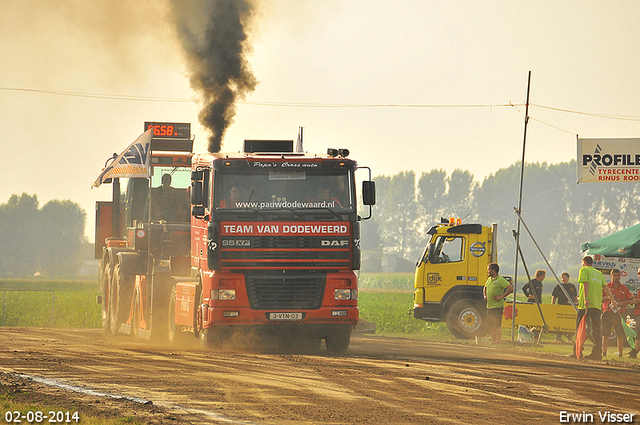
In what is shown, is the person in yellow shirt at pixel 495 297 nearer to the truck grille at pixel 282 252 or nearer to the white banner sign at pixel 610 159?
the white banner sign at pixel 610 159

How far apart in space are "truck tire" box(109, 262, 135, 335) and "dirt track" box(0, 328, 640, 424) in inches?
152

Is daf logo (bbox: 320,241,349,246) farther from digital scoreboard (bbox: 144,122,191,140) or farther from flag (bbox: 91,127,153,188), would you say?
digital scoreboard (bbox: 144,122,191,140)

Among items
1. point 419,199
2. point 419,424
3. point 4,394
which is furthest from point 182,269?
point 419,199

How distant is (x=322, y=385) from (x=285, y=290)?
3.88 metres

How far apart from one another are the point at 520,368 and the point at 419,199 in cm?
12581

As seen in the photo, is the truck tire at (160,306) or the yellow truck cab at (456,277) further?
the yellow truck cab at (456,277)

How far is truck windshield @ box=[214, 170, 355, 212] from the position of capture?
1488 cm

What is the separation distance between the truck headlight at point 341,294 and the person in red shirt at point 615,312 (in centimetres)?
561

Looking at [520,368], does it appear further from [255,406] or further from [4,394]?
[4,394]

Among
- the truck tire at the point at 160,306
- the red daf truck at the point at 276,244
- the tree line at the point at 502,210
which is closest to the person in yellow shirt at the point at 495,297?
the red daf truck at the point at 276,244

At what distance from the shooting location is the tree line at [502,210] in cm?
12594

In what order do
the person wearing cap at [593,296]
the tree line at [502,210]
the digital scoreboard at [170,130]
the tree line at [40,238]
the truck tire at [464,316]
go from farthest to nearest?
the tree line at [40,238], the tree line at [502,210], the truck tire at [464,316], the digital scoreboard at [170,130], the person wearing cap at [593,296]

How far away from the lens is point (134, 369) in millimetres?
12711

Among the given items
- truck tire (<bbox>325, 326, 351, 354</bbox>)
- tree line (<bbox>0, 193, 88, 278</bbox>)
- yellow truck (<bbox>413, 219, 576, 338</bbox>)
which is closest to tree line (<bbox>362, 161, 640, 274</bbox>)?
tree line (<bbox>0, 193, 88, 278</bbox>)
